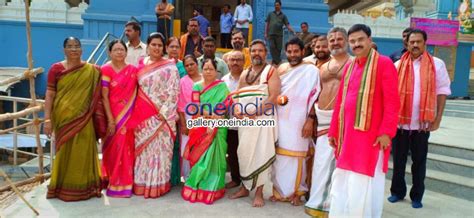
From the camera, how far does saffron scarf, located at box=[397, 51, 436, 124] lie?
12.0 feet

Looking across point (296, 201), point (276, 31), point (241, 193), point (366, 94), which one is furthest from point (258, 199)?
point (276, 31)

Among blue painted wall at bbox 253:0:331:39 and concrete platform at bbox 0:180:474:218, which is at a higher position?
blue painted wall at bbox 253:0:331:39

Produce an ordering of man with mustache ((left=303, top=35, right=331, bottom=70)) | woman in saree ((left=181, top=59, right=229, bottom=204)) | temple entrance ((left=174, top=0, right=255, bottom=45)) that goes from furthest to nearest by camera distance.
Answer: temple entrance ((left=174, top=0, right=255, bottom=45))
woman in saree ((left=181, top=59, right=229, bottom=204))
man with mustache ((left=303, top=35, right=331, bottom=70))

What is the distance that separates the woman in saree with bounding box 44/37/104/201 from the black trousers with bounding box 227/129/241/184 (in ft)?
4.68

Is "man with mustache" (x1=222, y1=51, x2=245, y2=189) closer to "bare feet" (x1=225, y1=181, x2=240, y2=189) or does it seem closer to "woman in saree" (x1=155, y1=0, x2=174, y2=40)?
"bare feet" (x1=225, y1=181, x2=240, y2=189)

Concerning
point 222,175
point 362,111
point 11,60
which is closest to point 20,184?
point 222,175

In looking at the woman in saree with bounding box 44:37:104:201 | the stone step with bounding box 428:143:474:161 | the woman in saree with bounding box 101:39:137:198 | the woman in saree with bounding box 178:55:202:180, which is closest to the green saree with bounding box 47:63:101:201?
the woman in saree with bounding box 44:37:104:201

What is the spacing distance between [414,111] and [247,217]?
1.93 metres

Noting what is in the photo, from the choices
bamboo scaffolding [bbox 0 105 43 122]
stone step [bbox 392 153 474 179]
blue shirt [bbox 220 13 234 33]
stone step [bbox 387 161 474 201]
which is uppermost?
blue shirt [bbox 220 13 234 33]

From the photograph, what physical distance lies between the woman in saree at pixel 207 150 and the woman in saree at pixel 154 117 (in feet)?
0.84

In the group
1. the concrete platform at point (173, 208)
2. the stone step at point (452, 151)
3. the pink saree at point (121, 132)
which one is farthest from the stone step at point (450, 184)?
the pink saree at point (121, 132)

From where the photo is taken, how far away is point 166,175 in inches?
156

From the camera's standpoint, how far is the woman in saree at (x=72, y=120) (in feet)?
12.1

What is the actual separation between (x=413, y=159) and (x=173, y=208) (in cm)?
242
